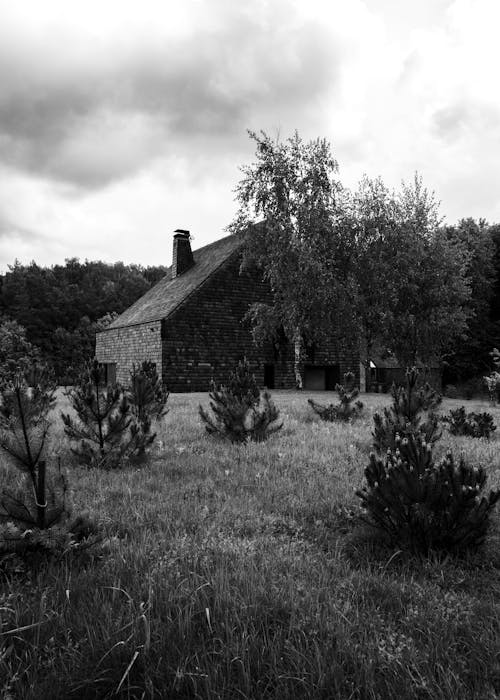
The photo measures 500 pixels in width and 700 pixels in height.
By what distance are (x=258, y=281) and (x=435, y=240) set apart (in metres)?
11.2

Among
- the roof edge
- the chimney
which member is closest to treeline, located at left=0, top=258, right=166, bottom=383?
the chimney

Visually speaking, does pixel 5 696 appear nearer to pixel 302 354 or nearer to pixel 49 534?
pixel 49 534

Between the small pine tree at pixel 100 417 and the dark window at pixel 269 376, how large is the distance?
22179 mm

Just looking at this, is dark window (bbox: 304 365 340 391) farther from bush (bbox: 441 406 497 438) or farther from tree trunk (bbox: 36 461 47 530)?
tree trunk (bbox: 36 461 47 530)

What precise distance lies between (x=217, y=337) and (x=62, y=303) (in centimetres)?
4287

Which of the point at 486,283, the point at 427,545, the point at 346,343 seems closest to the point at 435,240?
the point at 346,343

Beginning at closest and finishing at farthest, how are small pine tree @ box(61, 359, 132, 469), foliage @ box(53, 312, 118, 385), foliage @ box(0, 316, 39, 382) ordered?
small pine tree @ box(61, 359, 132, 469) < foliage @ box(0, 316, 39, 382) < foliage @ box(53, 312, 118, 385)

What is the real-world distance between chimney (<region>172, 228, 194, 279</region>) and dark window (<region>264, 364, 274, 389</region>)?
9.88 m

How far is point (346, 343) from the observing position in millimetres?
28406

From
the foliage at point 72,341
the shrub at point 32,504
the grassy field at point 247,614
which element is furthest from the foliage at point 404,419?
the foliage at point 72,341

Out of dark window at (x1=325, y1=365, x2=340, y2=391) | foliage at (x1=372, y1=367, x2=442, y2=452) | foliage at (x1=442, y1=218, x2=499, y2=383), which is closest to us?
foliage at (x1=372, y1=367, x2=442, y2=452)

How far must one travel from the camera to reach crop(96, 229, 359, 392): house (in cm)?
2586

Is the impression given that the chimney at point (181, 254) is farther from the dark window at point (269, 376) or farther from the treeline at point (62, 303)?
the treeline at point (62, 303)

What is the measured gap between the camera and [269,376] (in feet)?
96.0
